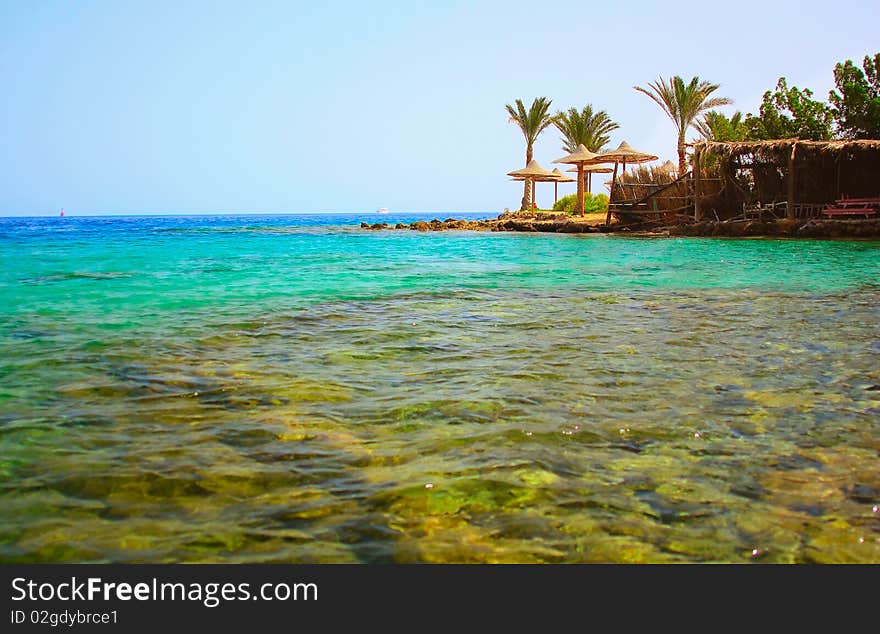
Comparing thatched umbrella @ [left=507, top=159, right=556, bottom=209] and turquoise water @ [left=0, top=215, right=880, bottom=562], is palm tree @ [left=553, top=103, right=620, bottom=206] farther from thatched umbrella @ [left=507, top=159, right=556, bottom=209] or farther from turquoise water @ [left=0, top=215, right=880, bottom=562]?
turquoise water @ [left=0, top=215, right=880, bottom=562]

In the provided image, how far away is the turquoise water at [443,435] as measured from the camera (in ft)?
7.75

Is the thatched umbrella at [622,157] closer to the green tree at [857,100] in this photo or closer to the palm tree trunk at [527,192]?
the green tree at [857,100]

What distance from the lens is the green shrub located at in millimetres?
38438

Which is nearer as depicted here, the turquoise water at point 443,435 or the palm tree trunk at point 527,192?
the turquoise water at point 443,435

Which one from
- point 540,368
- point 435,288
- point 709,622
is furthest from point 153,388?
point 435,288

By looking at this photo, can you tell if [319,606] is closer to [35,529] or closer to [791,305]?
[35,529]

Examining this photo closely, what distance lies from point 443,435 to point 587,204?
122 ft

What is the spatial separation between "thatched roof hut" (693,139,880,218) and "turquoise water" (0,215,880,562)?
18470mm

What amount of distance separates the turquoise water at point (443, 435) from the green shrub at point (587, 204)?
103ft

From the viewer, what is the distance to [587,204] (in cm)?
3888

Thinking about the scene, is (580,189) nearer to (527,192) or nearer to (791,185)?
(527,192)

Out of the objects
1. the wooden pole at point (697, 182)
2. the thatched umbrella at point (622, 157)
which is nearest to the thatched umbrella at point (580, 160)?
the thatched umbrella at point (622, 157)

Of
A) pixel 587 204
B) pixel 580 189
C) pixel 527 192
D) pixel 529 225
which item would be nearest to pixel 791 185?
pixel 529 225

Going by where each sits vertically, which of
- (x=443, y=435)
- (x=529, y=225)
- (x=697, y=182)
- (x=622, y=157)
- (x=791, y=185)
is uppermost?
(x=622, y=157)
